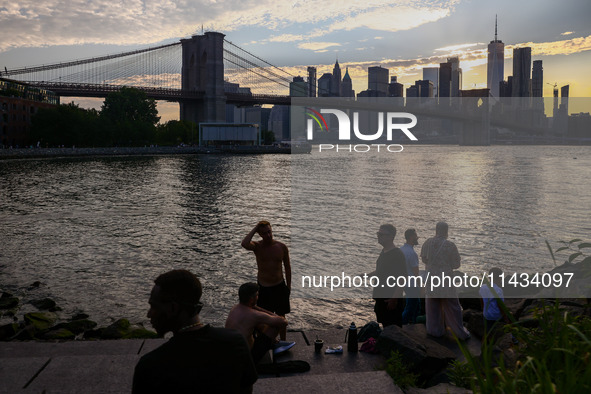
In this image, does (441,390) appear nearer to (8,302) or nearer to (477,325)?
(477,325)

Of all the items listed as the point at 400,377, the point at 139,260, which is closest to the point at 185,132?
the point at 139,260

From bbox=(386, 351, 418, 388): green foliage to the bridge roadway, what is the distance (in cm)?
10391

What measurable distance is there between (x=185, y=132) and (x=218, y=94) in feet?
59.9

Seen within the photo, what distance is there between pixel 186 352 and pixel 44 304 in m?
12.0

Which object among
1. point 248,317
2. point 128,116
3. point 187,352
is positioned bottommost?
point 248,317

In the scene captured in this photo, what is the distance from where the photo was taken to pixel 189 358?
2.84 metres

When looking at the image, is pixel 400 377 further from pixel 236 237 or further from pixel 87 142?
pixel 87 142

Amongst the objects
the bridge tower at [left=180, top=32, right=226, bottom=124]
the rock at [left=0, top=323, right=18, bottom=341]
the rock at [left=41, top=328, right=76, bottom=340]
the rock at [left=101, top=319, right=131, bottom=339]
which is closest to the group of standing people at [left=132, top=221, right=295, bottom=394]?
the rock at [left=101, top=319, right=131, bottom=339]

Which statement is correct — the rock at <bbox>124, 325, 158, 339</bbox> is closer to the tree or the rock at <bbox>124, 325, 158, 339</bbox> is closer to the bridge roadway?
the bridge roadway

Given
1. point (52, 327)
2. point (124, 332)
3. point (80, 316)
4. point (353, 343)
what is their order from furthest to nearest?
point (80, 316) → point (52, 327) → point (124, 332) → point (353, 343)

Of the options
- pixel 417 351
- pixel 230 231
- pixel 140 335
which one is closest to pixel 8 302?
pixel 140 335

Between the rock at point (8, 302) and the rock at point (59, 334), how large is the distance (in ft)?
10.8

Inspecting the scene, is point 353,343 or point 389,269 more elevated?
point 389,269

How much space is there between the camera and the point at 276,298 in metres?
7.66
